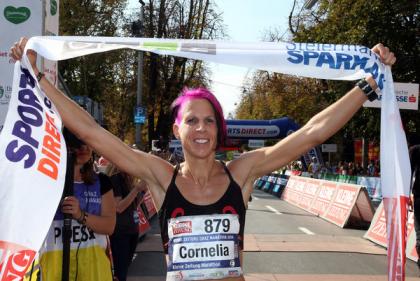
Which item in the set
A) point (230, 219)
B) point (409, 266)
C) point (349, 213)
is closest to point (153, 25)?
point (349, 213)

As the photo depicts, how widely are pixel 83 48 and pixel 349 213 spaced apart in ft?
37.5

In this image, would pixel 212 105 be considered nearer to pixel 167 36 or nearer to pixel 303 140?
pixel 303 140

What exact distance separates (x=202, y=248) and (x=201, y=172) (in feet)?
1.46

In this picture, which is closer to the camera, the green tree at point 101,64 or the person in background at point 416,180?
the person in background at point 416,180

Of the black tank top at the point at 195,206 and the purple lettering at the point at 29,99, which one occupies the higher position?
the purple lettering at the point at 29,99

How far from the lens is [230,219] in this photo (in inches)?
113

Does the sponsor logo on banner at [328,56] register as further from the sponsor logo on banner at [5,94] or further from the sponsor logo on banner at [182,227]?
the sponsor logo on banner at [5,94]

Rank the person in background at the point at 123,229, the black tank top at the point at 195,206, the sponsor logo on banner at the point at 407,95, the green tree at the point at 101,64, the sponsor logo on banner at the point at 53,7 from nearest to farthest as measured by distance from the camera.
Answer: the black tank top at the point at 195,206, the sponsor logo on banner at the point at 53,7, the person in background at the point at 123,229, the sponsor logo on banner at the point at 407,95, the green tree at the point at 101,64

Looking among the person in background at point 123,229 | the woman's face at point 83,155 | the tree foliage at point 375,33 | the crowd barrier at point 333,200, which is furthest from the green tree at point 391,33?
the woman's face at point 83,155

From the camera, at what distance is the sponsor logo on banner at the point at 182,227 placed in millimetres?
2846

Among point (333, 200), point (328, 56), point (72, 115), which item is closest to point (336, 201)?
point (333, 200)

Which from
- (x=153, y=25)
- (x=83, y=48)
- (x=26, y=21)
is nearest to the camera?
(x=83, y=48)

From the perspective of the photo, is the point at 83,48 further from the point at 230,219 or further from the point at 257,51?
the point at 230,219

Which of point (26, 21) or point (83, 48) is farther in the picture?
point (26, 21)
